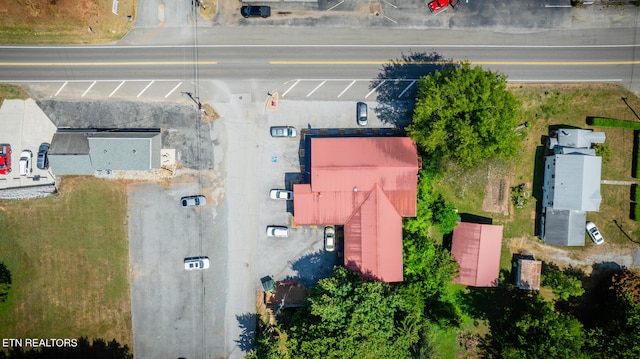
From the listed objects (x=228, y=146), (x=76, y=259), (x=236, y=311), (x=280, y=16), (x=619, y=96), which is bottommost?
(x=236, y=311)

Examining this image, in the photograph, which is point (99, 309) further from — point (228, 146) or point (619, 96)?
point (619, 96)

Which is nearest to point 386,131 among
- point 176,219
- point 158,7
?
point 176,219

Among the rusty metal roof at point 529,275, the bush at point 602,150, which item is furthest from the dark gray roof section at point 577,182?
the rusty metal roof at point 529,275

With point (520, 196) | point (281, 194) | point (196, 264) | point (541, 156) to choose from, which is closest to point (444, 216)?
point (520, 196)

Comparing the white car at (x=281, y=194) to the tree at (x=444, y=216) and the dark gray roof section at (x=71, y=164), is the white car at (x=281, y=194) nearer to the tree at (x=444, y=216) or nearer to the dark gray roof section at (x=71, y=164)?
the tree at (x=444, y=216)

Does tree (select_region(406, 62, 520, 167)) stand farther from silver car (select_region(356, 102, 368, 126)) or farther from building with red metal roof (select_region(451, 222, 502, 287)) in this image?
building with red metal roof (select_region(451, 222, 502, 287))

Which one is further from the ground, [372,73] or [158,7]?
[158,7]
